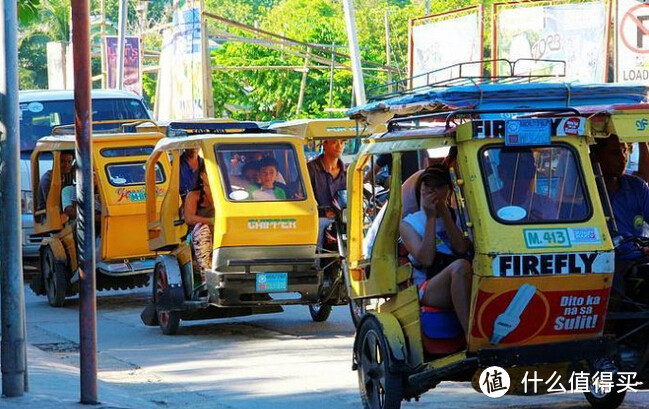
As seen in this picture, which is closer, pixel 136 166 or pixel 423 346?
pixel 423 346

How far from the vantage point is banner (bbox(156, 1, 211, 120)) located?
37062mm

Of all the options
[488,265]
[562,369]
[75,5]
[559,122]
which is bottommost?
[562,369]

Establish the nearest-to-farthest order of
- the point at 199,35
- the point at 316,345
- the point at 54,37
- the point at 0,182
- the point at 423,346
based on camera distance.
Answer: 1. the point at 423,346
2. the point at 0,182
3. the point at 316,345
4. the point at 199,35
5. the point at 54,37

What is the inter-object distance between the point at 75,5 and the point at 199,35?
2932cm

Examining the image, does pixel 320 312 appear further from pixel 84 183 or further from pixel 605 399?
pixel 84 183

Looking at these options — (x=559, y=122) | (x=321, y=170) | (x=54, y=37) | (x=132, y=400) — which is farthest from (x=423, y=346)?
(x=54, y=37)

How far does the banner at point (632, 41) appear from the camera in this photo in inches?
999

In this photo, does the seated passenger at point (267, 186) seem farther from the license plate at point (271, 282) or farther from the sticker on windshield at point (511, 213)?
the sticker on windshield at point (511, 213)

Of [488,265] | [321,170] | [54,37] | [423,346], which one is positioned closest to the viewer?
[488,265]

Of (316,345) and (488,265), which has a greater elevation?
(488,265)

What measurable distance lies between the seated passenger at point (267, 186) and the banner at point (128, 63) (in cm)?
2882

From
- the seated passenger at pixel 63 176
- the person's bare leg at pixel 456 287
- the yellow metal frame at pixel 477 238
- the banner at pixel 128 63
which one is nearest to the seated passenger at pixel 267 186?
the seated passenger at pixel 63 176

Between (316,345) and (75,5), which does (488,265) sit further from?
(316,345)

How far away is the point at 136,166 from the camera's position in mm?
16141
